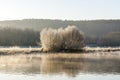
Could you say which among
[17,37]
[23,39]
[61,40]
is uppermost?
[61,40]

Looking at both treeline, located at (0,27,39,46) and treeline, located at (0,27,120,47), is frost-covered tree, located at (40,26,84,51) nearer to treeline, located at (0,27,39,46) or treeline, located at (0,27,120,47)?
treeline, located at (0,27,120,47)

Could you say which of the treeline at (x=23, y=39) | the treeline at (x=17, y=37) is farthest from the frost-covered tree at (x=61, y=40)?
the treeline at (x=17, y=37)

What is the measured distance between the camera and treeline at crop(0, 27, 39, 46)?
3056 inches

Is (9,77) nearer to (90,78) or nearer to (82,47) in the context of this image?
(90,78)

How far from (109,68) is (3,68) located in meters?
6.62

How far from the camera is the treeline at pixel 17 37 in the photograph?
7762 centimetres

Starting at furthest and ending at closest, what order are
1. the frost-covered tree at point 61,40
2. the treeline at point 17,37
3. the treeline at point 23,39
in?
the treeline at point 23,39
the treeline at point 17,37
the frost-covered tree at point 61,40

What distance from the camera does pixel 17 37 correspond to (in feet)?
269

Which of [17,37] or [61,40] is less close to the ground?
[61,40]

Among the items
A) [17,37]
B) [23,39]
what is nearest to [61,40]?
[23,39]

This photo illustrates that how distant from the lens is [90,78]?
21406 millimetres

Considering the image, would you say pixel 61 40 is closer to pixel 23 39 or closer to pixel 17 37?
pixel 23 39

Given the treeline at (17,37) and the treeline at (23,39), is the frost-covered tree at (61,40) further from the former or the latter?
the treeline at (17,37)

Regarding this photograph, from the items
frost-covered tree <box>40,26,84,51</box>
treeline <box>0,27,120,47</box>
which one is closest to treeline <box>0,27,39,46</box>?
treeline <box>0,27,120,47</box>
